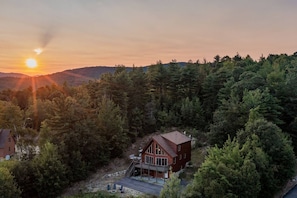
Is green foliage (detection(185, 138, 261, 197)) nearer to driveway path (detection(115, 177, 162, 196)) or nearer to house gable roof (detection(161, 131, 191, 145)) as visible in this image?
driveway path (detection(115, 177, 162, 196))

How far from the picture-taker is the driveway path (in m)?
29.5

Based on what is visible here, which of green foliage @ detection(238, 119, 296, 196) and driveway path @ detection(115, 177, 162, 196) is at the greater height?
green foliage @ detection(238, 119, 296, 196)

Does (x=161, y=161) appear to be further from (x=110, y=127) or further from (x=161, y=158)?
(x=110, y=127)

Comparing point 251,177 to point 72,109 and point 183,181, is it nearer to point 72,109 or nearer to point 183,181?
point 183,181

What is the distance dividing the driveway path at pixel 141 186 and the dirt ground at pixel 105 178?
2.87 feet

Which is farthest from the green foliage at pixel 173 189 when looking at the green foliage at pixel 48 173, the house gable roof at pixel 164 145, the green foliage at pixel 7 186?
Result: the green foliage at pixel 7 186

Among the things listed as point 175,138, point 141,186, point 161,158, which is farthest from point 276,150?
point 141,186

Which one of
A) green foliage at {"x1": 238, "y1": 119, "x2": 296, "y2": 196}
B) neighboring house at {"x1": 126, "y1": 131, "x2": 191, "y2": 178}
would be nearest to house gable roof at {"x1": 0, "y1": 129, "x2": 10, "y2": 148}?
neighboring house at {"x1": 126, "y1": 131, "x2": 191, "y2": 178}

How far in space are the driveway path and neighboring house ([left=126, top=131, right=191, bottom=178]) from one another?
185 centimetres

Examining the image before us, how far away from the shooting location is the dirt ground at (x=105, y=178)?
31.4 meters

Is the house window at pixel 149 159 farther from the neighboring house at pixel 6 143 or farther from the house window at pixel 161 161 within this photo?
the neighboring house at pixel 6 143

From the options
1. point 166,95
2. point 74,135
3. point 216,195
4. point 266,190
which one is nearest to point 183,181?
point 266,190

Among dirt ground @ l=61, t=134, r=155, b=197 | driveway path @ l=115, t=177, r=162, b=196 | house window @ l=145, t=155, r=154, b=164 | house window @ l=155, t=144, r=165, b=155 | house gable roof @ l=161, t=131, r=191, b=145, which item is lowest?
dirt ground @ l=61, t=134, r=155, b=197

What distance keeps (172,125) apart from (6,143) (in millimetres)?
26100
